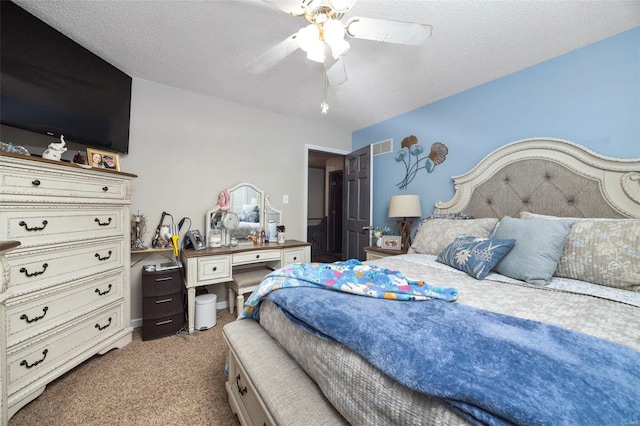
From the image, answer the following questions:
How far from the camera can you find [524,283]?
1369mm

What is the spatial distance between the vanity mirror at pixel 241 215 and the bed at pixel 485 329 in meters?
1.47

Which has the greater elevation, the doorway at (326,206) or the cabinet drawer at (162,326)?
the doorway at (326,206)

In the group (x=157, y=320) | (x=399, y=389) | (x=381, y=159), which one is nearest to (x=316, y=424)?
(x=399, y=389)

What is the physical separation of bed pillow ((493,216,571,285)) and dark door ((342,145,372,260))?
6.09ft

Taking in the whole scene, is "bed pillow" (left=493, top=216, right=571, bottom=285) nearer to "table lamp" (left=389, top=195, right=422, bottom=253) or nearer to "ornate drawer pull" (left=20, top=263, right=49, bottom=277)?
"table lamp" (left=389, top=195, right=422, bottom=253)

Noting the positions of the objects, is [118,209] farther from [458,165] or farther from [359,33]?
[458,165]

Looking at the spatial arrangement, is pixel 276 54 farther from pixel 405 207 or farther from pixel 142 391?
pixel 142 391

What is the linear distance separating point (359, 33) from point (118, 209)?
2143 mm

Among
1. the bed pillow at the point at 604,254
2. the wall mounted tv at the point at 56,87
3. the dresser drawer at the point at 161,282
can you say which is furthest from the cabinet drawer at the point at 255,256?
the bed pillow at the point at 604,254

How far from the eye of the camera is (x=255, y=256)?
253 cm

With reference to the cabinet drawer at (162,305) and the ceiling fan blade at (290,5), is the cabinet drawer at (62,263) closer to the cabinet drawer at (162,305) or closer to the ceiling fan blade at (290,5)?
the cabinet drawer at (162,305)

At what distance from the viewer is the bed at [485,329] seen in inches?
20.3

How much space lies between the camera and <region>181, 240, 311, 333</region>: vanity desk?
Answer: 217 cm

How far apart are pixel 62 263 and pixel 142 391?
3.11 ft
